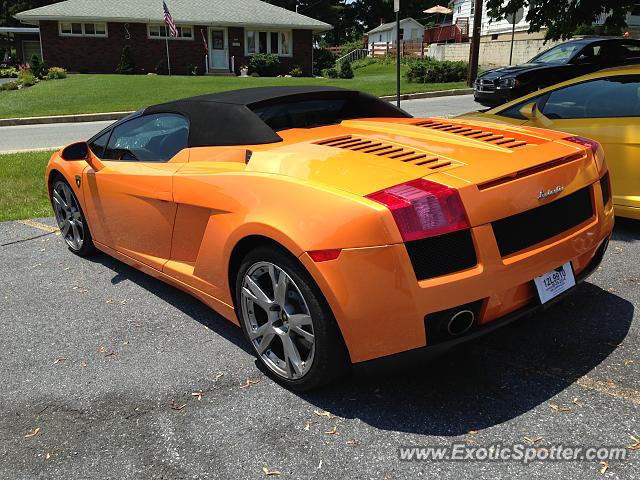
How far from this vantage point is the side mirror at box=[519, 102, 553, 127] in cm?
549

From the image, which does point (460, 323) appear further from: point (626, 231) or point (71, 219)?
point (71, 219)

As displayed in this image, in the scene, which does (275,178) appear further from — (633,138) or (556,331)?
(633,138)

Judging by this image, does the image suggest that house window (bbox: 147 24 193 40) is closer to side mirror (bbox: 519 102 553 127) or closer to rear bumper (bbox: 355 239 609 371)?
side mirror (bbox: 519 102 553 127)

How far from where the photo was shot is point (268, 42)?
34.5m

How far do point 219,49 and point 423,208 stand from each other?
33.6 meters

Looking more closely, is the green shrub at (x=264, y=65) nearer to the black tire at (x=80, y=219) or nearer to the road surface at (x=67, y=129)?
the road surface at (x=67, y=129)

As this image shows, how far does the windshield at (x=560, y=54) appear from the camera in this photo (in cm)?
1280

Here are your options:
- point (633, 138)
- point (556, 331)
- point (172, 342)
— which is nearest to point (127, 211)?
point (172, 342)

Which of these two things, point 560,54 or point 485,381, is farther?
point 560,54

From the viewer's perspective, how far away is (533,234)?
2676 mm

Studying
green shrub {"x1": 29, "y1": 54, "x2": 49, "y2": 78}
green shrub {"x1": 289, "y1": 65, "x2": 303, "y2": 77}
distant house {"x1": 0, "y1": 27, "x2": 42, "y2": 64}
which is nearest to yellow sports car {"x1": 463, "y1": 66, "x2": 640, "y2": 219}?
green shrub {"x1": 29, "y1": 54, "x2": 49, "y2": 78}

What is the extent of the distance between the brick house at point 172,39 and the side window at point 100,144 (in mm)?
29871

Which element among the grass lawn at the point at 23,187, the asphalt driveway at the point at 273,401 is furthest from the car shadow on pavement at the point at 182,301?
the grass lawn at the point at 23,187

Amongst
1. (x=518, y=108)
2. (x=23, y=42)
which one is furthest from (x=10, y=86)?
(x=518, y=108)
